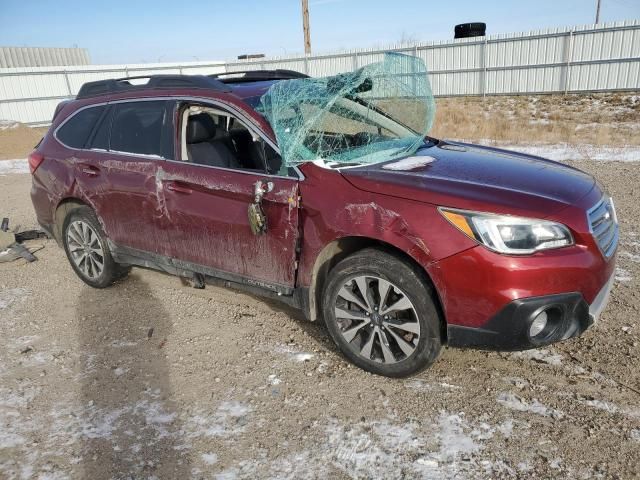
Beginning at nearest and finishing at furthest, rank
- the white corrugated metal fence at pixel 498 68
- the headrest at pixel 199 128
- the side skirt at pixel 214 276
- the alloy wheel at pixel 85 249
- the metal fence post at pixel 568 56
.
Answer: the side skirt at pixel 214 276, the headrest at pixel 199 128, the alloy wheel at pixel 85 249, the white corrugated metal fence at pixel 498 68, the metal fence post at pixel 568 56

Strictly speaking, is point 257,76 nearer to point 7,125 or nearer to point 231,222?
point 231,222

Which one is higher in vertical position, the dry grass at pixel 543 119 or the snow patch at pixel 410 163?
the snow patch at pixel 410 163

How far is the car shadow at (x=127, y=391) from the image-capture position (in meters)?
2.58

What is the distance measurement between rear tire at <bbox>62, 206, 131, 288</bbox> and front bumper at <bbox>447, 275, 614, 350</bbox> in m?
3.24

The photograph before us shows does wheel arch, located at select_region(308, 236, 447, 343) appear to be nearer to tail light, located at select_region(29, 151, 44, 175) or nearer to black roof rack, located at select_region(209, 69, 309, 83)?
black roof rack, located at select_region(209, 69, 309, 83)

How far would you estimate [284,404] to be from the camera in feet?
9.75

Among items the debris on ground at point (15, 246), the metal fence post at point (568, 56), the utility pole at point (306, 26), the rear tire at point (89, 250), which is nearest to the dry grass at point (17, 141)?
the debris on ground at point (15, 246)

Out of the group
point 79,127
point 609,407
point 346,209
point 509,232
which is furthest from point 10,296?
point 609,407

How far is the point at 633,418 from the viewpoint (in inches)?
104

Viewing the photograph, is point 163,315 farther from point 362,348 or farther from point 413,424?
point 413,424

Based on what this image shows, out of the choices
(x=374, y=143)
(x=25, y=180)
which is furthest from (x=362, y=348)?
(x=25, y=180)

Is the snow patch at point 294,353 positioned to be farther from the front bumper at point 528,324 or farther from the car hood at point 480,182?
the car hood at point 480,182

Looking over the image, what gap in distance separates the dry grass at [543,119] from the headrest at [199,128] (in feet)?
31.7

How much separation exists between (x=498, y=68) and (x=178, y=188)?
1976 centimetres
